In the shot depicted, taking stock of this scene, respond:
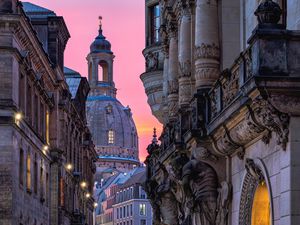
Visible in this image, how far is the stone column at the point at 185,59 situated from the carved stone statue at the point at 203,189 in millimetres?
5604

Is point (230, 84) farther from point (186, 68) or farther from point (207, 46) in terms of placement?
point (186, 68)

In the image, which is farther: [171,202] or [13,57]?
[13,57]

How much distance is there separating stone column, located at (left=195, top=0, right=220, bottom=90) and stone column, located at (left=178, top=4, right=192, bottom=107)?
327 cm

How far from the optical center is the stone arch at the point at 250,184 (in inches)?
830

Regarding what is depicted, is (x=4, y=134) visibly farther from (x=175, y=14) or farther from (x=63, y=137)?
(x=63, y=137)

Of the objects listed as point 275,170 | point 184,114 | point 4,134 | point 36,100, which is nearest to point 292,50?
point 275,170

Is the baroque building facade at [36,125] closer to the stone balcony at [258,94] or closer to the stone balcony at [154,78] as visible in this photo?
the stone balcony at [154,78]

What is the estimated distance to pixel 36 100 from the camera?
60312 millimetres

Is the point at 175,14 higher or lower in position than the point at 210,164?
higher

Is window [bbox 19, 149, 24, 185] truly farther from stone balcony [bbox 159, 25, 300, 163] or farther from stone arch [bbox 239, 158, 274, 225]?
stone arch [bbox 239, 158, 274, 225]

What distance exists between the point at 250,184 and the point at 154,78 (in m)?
23.5

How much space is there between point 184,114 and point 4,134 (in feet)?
69.5

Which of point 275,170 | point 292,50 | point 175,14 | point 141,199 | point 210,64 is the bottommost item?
point 275,170

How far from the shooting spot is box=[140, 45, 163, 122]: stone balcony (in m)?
45.6
